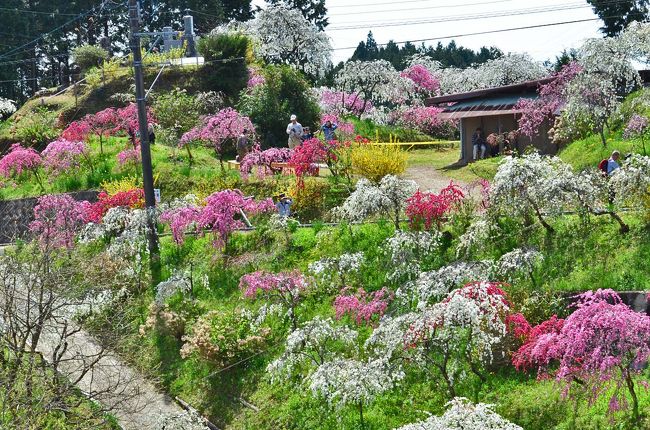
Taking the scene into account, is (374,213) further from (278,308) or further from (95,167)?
(95,167)

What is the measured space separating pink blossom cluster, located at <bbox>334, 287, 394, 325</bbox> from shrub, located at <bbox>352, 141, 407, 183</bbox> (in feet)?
19.3

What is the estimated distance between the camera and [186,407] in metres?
16.7

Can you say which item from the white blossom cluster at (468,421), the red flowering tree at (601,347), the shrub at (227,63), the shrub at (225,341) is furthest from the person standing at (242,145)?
the white blossom cluster at (468,421)

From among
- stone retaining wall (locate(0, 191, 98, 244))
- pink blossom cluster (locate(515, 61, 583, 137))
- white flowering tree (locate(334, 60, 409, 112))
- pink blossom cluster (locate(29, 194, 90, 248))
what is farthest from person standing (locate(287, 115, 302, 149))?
white flowering tree (locate(334, 60, 409, 112))

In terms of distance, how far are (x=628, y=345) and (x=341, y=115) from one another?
80.8 ft

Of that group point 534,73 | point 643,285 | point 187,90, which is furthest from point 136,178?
point 534,73

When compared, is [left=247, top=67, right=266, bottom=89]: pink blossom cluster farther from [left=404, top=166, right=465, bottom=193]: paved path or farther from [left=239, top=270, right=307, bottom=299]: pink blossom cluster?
[left=239, top=270, right=307, bottom=299]: pink blossom cluster

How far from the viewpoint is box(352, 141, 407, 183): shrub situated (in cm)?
2191

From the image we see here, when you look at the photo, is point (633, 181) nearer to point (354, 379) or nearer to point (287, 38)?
point (354, 379)

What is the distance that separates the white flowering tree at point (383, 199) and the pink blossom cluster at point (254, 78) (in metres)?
14.4

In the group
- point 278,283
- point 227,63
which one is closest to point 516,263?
point 278,283

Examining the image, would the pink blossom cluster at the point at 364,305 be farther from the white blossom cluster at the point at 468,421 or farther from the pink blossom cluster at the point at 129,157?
the pink blossom cluster at the point at 129,157

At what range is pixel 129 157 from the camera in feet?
90.1

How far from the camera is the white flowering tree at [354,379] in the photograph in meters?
12.9
